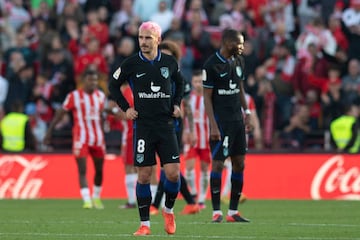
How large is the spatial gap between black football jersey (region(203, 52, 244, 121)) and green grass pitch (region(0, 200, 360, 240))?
1.49m

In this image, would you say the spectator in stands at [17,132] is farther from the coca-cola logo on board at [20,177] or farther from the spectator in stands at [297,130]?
the spectator in stands at [297,130]

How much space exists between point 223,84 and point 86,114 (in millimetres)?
5053

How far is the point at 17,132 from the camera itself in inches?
978

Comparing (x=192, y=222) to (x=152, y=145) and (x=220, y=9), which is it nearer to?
(x=152, y=145)

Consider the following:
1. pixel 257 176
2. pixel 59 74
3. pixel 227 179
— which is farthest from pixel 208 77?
pixel 59 74

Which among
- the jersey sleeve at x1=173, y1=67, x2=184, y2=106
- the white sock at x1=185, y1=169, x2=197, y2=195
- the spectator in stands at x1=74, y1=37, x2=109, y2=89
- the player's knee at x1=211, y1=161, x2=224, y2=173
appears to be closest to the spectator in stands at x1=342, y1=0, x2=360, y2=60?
the spectator in stands at x1=74, y1=37, x2=109, y2=89

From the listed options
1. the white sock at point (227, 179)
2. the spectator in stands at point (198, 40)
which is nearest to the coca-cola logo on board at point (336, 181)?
the white sock at point (227, 179)

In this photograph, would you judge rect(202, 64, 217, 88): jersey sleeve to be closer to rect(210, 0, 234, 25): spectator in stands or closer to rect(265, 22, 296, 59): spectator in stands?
rect(265, 22, 296, 59): spectator in stands

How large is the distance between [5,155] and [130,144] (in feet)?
17.7

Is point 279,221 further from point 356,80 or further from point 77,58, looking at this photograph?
point 77,58

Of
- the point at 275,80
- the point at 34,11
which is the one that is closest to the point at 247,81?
the point at 275,80

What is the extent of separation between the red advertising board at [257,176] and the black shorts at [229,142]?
7.64m

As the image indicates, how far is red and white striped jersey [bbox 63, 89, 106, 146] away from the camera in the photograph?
2002cm

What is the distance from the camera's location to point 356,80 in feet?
83.0
